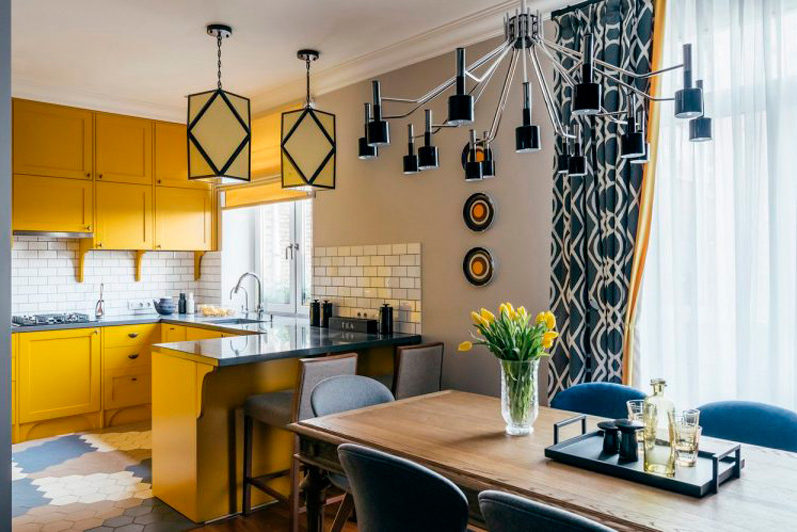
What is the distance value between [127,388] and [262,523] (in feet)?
8.30

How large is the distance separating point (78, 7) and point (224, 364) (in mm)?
2180

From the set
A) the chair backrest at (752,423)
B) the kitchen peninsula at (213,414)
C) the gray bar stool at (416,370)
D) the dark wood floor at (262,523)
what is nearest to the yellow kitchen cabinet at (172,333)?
the kitchen peninsula at (213,414)

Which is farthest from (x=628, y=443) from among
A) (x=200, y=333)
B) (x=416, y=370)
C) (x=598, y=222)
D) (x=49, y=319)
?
(x=49, y=319)

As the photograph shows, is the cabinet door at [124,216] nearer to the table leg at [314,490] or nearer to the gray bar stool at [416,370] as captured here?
the gray bar stool at [416,370]

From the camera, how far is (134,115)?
5477 mm

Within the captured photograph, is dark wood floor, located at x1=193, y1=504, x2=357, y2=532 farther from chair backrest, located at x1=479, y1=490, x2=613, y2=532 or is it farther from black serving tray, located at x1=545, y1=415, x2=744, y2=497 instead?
chair backrest, located at x1=479, y1=490, x2=613, y2=532

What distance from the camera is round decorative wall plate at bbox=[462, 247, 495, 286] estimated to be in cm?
361

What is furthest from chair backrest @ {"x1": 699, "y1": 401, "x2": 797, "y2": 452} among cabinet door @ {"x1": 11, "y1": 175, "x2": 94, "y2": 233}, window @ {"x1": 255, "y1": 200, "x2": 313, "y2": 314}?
cabinet door @ {"x1": 11, "y1": 175, "x2": 94, "y2": 233}

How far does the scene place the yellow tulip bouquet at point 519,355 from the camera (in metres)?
2.04

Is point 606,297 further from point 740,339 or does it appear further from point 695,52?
point 695,52

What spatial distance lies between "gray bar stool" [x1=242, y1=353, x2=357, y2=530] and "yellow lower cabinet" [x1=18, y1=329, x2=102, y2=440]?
231cm

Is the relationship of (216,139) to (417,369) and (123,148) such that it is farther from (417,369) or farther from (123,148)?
(123,148)

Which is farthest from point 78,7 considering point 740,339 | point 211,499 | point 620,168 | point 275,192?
point 740,339

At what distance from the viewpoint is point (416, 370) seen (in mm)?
3486
